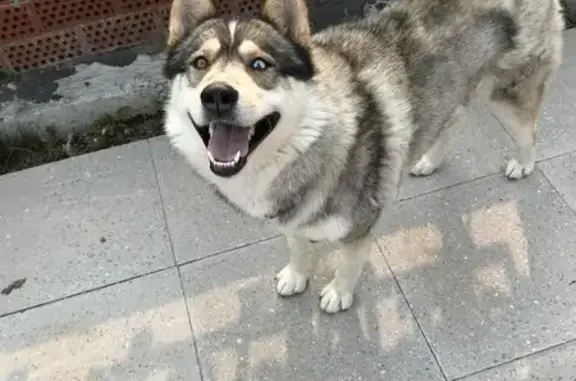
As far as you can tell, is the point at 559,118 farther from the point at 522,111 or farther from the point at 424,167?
the point at 424,167

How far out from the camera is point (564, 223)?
3.50 meters

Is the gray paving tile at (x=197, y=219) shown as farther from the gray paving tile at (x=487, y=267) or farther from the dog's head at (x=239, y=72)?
the dog's head at (x=239, y=72)

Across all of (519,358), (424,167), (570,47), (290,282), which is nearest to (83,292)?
(290,282)

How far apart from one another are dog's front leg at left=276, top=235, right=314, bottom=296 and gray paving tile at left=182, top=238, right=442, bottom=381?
6 cm

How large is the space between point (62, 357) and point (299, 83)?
1.92 m

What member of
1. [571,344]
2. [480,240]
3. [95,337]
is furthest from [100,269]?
[571,344]

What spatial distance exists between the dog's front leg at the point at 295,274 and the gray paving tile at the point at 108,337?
0.55 metres

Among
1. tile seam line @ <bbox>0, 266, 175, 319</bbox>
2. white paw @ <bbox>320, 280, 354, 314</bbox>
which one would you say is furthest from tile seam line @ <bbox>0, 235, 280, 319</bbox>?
white paw @ <bbox>320, 280, 354, 314</bbox>

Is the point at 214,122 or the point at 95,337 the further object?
the point at 95,337

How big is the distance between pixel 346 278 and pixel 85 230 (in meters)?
1.66

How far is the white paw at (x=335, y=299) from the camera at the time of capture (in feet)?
10.5

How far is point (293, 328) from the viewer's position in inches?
126

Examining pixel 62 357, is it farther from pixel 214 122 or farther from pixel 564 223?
pixel 564 223

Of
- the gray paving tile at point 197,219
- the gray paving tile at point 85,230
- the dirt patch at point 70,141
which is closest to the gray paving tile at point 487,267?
the gray paving tile at point 197,219
